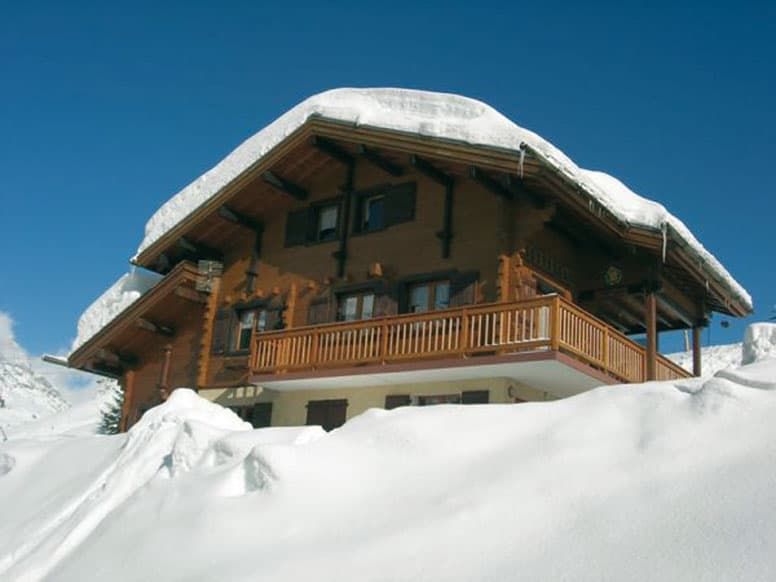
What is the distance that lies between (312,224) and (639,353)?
7196 mm

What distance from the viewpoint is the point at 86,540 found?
8.96 m

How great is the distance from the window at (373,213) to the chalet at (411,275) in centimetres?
4

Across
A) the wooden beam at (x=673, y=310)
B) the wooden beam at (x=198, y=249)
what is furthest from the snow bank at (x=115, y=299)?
the wooden beam at (x=673, y=310)

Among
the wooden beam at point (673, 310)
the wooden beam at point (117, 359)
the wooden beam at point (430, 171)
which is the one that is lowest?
the wooden beam at point (117, 359)

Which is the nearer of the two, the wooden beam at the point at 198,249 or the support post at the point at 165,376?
the wooden beam at the point at 198,249

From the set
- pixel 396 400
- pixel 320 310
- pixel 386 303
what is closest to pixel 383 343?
pixel 396 400

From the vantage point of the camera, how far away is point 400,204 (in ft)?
55.8

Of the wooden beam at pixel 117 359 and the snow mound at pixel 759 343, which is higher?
the wooden beam at pixel 117 359

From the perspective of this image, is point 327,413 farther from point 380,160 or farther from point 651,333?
point 651,333

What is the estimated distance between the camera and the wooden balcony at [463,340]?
1336cm

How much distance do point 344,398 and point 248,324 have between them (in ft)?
12.3

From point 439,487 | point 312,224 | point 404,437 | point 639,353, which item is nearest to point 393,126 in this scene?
point 312,224

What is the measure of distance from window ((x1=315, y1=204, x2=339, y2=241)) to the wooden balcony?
2715 mm

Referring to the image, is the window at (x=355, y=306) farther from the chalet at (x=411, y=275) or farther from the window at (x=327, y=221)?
the window at (x=327, y=221)
